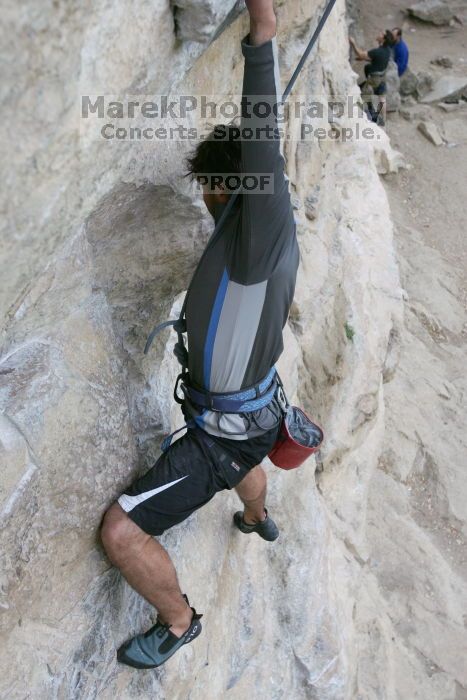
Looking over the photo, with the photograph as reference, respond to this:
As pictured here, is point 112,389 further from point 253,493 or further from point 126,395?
point 253,493

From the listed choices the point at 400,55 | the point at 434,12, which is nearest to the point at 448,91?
the point at 400,55

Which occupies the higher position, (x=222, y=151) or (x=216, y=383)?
(x=222, y=151)

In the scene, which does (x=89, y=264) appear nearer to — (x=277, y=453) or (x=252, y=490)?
(x=277, y=453)

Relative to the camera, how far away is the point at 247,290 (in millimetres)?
2492

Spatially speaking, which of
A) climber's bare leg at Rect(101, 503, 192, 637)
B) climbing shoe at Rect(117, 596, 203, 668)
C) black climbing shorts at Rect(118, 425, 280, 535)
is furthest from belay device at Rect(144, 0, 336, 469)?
climbing shoe at Rect(117, 596, 203, 668)

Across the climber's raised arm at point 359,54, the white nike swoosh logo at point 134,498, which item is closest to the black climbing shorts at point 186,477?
the white nike swoosh logo at point 134,498

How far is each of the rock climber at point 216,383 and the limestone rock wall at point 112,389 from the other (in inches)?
4.9

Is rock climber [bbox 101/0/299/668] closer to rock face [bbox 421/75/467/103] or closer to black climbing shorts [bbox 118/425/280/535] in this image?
black climbing shorts [bbox 118/425/280/535]

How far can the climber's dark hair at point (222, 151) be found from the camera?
7.84ft

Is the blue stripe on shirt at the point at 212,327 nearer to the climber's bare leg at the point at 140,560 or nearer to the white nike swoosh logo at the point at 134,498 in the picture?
the white nike swoosh logo at the point at 134,498

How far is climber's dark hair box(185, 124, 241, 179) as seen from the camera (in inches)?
94.1

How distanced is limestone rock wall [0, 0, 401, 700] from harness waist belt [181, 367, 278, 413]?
11.2 inches

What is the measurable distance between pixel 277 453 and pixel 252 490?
1.05 feet

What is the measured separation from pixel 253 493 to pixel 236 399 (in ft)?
2.40
